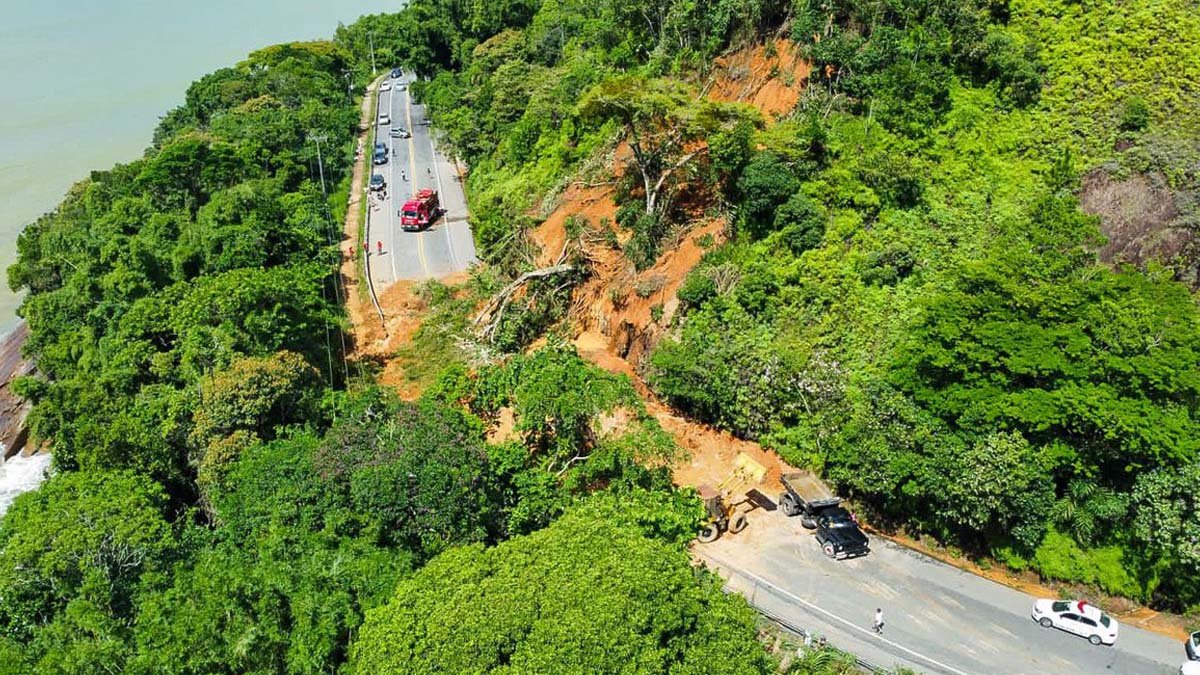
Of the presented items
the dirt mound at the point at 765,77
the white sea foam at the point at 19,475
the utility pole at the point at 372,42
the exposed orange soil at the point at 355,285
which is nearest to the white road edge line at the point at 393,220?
the exposed orange soil at the point at 355,285

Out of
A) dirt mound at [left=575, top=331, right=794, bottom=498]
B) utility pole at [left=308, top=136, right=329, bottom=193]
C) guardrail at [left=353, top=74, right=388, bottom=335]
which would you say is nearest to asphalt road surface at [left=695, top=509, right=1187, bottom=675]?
dirt mound at [left=575, top=331, right=794, bottom=498]

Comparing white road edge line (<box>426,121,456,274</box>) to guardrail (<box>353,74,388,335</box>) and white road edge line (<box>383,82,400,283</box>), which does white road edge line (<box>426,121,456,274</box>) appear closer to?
white road edge line (<box>383,82,400,283</box>)

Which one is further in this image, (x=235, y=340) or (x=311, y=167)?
Result: (x=311, y=167)

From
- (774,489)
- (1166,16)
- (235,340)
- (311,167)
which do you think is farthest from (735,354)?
(311,167)

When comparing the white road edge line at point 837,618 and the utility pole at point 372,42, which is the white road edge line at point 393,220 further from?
the utility pole at point 372,42

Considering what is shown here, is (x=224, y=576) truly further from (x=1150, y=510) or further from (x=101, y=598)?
(x=1150, y=510)
